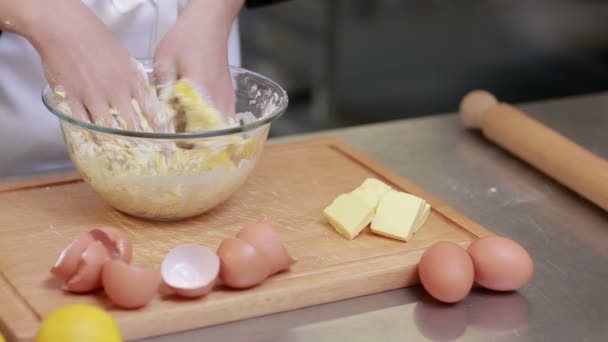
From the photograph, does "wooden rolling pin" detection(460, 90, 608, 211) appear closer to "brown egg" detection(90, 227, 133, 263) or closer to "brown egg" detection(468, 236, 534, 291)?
"brown egg" detection(468, 236, 534, 291)

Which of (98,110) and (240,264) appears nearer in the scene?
(240,264)

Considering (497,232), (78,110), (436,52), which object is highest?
(78,110)

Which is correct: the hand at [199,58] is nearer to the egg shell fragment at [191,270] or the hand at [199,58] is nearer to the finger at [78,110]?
the finger at [78,110]

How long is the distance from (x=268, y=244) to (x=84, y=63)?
0.37 meters

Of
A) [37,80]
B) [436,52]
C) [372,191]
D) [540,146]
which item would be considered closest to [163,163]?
[372,191]

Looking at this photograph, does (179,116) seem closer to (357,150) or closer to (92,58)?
(92,58)

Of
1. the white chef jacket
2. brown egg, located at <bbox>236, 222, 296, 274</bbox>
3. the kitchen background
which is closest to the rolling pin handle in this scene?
the white chef jacket

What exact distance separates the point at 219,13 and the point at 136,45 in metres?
0.28

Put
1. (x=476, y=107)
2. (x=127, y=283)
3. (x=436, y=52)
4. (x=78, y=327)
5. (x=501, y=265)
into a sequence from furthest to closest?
(x=436, y=52)
(x=476, y=107)
(x=501, y=265)
(x=127, y=283)
(x=78, y=327)

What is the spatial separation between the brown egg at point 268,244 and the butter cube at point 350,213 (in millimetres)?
146

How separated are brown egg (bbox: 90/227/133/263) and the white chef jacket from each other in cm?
58

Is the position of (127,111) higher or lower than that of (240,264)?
higher

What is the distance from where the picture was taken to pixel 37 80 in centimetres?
160

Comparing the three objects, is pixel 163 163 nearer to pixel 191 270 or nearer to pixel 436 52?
pixel 191 270
